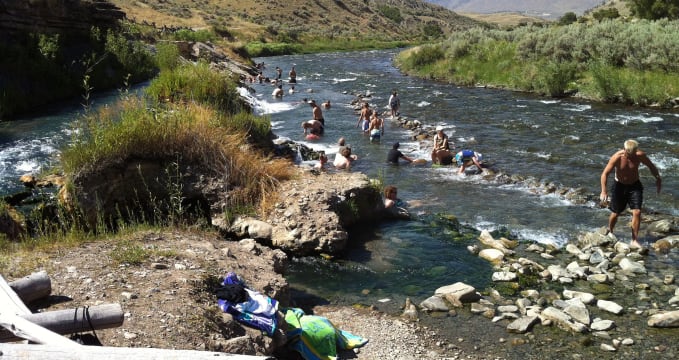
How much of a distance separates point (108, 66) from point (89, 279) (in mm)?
26929

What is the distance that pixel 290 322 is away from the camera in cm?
766

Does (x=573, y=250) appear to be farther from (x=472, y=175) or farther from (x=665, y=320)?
(x=472, y=175)

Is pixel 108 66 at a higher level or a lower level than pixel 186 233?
higher

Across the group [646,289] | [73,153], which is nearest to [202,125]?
[73,153]

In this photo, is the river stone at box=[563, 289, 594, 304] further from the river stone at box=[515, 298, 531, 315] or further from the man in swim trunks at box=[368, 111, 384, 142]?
the man in swim trunks at box=[368, 111, 384, 142]

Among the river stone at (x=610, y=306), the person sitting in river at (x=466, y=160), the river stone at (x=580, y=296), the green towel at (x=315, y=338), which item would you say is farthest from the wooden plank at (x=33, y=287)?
the person sitting in river at (x=466, y=160)

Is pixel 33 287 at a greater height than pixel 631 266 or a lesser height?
greater

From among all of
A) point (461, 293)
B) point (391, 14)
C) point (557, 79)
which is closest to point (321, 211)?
point (461, 293)

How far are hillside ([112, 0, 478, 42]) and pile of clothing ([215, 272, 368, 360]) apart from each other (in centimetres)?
8039

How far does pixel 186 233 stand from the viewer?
400 inches

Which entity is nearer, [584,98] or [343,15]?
[584,98]

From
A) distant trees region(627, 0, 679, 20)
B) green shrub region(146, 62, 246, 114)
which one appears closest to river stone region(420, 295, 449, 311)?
green shrub region(146, 62, 246, 114)

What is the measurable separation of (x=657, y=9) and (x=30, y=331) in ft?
187

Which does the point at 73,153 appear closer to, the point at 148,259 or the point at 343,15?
the point at 148,259
